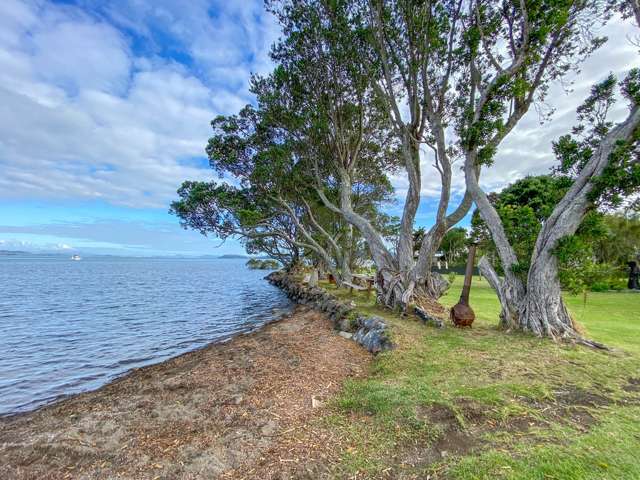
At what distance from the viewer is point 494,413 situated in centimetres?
381

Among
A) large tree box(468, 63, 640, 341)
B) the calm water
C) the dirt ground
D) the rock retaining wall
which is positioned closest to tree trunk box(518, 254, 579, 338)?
large tree box(468, 63, 640, 341)

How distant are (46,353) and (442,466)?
11606mm

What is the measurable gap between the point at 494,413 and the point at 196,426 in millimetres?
3971

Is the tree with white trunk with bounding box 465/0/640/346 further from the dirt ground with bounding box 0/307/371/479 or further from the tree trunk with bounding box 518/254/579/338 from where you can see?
the dirt ground with bounding box 0/307/371/479

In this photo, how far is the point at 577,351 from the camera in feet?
20.0

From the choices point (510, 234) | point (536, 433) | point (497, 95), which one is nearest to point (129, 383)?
point (536, 433)

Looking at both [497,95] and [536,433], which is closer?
[536,433]

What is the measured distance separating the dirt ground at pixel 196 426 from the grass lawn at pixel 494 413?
1.77 ft

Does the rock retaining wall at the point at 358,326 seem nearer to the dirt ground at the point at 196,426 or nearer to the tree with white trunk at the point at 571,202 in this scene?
the dirt ground at the point at 196,426

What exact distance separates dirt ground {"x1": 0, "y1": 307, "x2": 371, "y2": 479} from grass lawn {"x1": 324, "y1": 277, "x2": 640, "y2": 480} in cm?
54

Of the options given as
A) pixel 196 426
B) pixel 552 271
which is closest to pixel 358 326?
pixel 552 271

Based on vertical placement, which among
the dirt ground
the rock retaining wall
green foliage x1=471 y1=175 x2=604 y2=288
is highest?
green foliage x1=471 y1=175 x2=604 y2=288

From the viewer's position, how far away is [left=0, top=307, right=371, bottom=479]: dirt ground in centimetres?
333

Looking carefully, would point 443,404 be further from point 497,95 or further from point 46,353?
point 46,353
